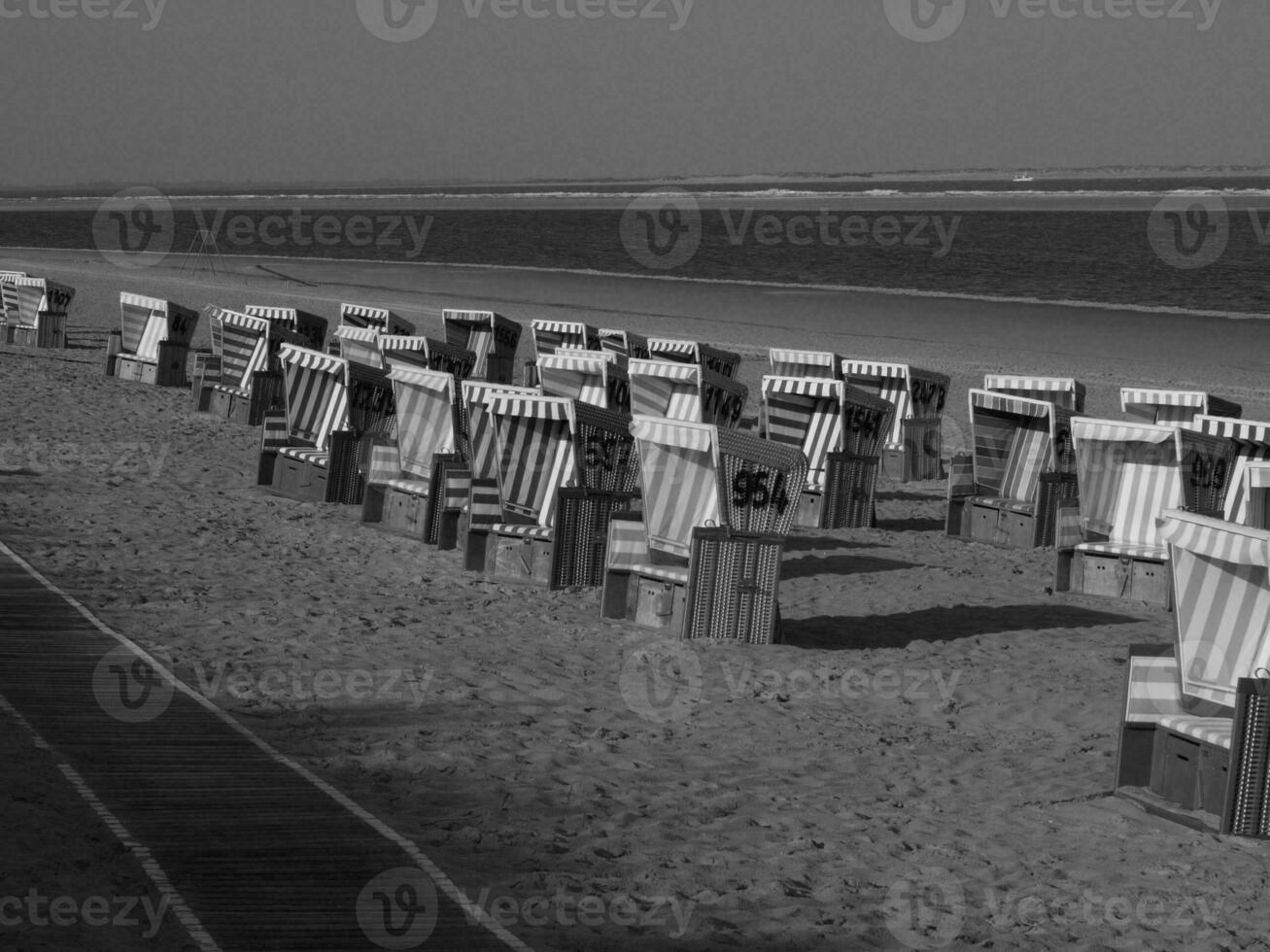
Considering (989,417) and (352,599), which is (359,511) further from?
(989,417)

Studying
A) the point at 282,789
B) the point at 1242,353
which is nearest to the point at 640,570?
the point at 282,789

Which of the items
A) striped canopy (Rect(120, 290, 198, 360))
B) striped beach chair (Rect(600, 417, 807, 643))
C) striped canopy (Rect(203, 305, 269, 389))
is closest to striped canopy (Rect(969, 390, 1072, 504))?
striped beach chair (Rect(600, 417, 807, 643))

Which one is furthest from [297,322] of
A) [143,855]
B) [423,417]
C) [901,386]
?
[143,855]

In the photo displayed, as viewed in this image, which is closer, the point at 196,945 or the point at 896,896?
the point at 196,945

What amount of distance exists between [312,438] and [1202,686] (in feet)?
35.8

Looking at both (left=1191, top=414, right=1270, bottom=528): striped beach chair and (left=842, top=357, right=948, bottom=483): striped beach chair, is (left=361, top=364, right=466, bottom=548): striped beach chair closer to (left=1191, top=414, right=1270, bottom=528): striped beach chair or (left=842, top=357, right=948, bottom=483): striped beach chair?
(left=1191, top=414, right=1270, bottom=528): striped beach chair

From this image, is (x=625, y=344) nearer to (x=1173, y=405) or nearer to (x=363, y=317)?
(x=363, y=317)

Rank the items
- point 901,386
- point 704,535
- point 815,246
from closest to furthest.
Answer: point 704,535, point 901,386, point 815,246

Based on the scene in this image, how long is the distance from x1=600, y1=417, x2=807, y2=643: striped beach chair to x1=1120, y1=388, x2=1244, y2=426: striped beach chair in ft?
26.2

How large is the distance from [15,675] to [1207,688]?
20.4ft

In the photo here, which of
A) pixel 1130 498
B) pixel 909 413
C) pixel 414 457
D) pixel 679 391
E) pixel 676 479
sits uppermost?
pixel 909 413

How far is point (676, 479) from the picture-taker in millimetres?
12250

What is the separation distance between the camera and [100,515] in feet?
46.2

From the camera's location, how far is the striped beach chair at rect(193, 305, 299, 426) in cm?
2131
